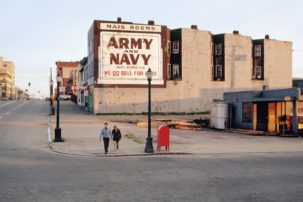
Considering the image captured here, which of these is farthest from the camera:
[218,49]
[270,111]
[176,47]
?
[218,49]

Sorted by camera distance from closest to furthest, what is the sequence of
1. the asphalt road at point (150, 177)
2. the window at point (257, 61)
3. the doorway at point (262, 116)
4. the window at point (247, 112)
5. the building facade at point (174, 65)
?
1. the asphalt road at point (150, 177)
2. the doorway at point (262, 116)
3. the window at point (247, 112)
4. the building facade at point (174, 65)
5. the window at point (257, 61)

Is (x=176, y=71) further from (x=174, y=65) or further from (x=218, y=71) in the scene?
(x=218, y=71)

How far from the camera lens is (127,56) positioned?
5153 cm

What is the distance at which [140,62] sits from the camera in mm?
52188

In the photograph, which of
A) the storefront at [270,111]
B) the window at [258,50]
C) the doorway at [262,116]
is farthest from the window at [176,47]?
the doorway at [262,116]

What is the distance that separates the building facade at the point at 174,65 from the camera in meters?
51.1

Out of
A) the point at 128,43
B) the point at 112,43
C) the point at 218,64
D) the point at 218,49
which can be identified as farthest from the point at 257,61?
the point at 112,43

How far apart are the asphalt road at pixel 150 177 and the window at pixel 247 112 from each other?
16.1 meters

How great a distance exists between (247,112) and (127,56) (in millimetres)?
19000

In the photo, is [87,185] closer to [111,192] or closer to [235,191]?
[111,192]

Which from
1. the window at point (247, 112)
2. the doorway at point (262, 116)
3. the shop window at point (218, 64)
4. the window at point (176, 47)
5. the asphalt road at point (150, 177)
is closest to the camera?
the asphalt road at point (150, 177)

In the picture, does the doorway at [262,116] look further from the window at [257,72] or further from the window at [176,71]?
the window at [257,72]

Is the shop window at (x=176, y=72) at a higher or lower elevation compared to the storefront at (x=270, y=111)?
higher

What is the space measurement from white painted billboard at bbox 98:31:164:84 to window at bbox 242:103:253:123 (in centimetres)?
1674
